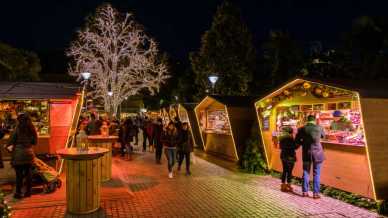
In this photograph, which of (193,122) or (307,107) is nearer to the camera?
(307,107)

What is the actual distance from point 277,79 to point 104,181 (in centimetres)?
1905

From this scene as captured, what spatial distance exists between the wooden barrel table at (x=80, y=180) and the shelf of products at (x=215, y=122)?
27.3 ft

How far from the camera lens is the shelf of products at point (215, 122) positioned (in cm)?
1516

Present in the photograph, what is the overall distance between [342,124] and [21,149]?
7268 mm

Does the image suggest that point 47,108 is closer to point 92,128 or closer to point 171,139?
point 92,128

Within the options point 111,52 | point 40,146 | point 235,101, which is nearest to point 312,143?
point 235,101

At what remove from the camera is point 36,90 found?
1034 centimetres

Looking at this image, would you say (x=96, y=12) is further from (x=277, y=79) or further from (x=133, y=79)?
(x=277, y=79)

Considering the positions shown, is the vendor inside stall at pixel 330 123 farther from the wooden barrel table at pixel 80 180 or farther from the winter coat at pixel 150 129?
the winter coat at pixel 150 129

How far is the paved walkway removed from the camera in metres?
7.15

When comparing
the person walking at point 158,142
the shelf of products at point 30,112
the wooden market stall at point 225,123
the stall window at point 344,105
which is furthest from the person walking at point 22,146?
the wooden market stall at point 225,123

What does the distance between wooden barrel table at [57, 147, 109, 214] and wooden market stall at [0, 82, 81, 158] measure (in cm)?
359

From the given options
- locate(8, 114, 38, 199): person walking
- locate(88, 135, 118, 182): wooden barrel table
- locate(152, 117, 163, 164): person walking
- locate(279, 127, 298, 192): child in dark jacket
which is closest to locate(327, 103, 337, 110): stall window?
locate(279, 127, 298, 192): child in dark jacket

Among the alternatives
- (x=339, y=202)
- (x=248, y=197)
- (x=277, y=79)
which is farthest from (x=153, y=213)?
(x=277, y=79)
